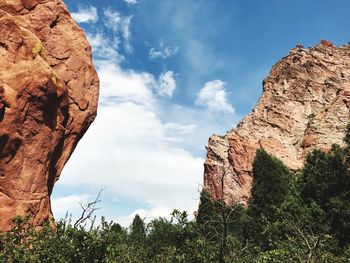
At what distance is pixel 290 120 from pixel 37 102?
2507 inches

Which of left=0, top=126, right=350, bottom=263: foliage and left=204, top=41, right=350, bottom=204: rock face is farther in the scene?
left=204, top=41, right=350, bottom=204: rock face

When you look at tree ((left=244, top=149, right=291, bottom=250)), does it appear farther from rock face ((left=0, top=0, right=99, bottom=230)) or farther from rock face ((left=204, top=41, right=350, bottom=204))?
rock face ((left=204, top=41, right=350, bottom=204))

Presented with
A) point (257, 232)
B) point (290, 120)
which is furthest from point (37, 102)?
point (290, 120)

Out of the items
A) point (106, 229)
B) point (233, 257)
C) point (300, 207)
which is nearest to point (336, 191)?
point (300, 207)

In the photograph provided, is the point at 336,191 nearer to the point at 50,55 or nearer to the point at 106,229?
the point at 106,229

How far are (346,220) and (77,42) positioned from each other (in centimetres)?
2844

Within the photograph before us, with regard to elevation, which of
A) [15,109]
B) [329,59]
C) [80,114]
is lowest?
[15,109]

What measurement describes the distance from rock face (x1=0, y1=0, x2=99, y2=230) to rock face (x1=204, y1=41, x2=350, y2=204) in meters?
43.0

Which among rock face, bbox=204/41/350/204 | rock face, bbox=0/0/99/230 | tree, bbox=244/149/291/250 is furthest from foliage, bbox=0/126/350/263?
rock face, bbox=204/41/350/204

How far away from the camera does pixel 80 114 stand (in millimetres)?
32094

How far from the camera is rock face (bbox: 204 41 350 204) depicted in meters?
72.5

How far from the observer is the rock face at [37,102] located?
2491 centimetres

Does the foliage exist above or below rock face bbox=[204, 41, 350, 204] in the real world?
below

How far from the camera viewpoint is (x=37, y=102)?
2659cm
